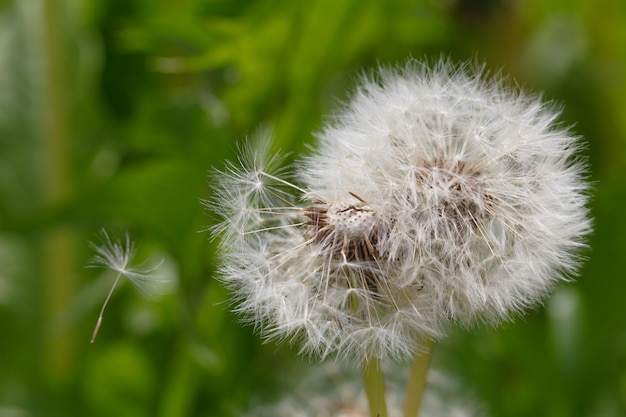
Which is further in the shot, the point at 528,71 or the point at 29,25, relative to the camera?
the point at 528,71

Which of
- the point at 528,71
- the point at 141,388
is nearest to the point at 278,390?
the point at 141,388

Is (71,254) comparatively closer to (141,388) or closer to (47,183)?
(47,183)

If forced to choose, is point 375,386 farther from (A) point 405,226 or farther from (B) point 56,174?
(B) point 56,174

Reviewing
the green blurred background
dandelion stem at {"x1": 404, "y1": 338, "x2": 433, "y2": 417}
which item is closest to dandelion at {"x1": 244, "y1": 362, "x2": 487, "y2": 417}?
the green blurred background

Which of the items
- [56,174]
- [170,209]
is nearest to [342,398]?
[170,209]

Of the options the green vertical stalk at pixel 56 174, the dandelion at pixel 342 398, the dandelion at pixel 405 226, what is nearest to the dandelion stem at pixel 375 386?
the dandelion at pixel 405 226

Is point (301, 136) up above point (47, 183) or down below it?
above

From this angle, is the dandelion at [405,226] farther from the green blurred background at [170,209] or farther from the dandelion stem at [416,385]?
the green blurred background at [170,209]
